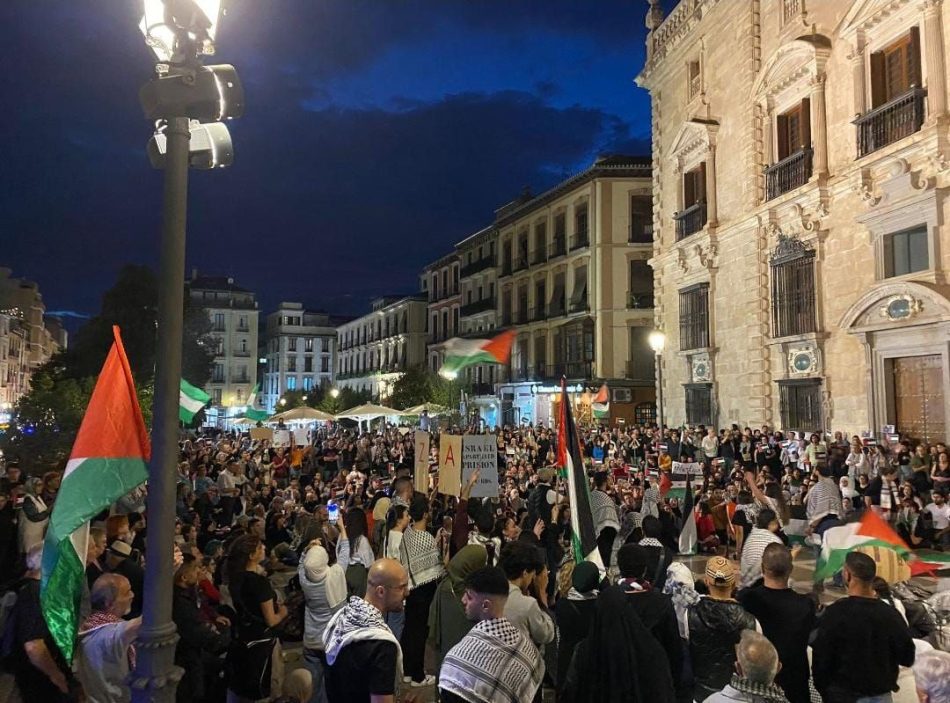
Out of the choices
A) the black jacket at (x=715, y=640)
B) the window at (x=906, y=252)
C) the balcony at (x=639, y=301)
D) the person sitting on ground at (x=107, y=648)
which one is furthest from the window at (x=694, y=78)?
the person sitting on ground at (x=107, y=648)

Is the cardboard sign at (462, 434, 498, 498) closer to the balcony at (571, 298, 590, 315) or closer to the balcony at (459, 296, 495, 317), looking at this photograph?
the balcony at (571, 298, 590, 315)

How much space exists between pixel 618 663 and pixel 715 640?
1.11 metres

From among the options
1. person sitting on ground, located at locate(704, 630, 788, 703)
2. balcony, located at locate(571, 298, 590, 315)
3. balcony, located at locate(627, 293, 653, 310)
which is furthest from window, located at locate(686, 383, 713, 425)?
person sitting on ground, located at locate(704, 630, 788, 703)

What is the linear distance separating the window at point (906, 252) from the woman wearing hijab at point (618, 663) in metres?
14.1

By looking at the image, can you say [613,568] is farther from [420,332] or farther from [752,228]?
[420,332]

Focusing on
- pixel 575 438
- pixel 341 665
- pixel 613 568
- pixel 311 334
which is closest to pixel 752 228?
pixel 613 568

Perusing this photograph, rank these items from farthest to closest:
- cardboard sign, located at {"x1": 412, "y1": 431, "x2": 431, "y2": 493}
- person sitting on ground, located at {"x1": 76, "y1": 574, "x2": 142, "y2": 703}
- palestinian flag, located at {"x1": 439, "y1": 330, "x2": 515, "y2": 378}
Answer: palestinian flag, located at {"x1": 439, "y1": 330, "x2": 515, "y2": 378} → cardboard sign, located at {"x1": 412, "y1": 431, "x2": 431, "y2": 493} → person sitting on ground, located at {"x1": 76, "y1": 574, "x2": 142, "y2": 703}

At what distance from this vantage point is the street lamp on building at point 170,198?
353 cm

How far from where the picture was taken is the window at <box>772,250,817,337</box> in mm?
18188

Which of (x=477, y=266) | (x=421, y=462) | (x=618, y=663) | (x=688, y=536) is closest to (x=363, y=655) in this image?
(x=618, y=663)

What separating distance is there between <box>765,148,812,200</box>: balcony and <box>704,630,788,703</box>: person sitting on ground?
17148 millimetres

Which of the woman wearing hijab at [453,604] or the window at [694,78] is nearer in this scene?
the woman wearing hijab at [453,604]

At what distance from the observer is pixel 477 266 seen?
51.8 meters

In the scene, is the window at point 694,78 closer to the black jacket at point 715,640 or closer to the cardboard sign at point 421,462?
the cardboard sign at point 421,462
